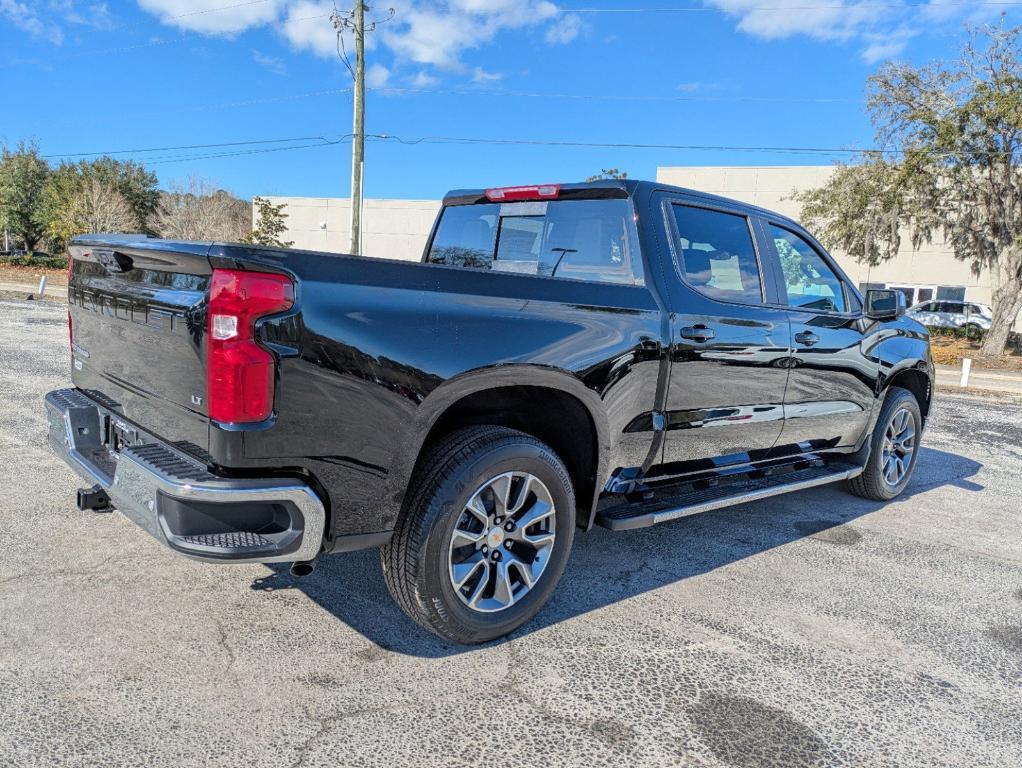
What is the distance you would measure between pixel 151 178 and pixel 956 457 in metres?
62.6

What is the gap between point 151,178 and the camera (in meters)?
58.5

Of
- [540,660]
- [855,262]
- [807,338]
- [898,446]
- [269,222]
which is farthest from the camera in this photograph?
[269,222]

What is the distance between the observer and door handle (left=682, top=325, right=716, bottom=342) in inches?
144

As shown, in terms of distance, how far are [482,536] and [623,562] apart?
4.47ft

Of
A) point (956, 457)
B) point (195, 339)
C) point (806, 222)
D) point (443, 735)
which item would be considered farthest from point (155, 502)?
point (806, 222)

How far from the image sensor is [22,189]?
2061 inches

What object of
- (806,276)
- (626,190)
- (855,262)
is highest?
(855,262)

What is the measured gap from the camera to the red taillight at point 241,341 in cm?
237

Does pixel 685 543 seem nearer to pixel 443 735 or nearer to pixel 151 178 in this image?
pixel 443 735

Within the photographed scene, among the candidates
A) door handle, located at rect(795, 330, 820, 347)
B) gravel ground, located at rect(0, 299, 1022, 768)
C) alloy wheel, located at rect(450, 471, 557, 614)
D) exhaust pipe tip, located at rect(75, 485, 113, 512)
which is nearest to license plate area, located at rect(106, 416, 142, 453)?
exhaust pipe tip, located at rect(75, 485, 113, 512)

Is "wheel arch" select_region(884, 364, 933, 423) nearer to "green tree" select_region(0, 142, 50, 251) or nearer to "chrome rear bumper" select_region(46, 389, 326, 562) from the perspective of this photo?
"chrome rear bumper" select_region(46, 389, 326, 562)

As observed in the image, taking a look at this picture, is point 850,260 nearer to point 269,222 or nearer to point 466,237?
point 269,222

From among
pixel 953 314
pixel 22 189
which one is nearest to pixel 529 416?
pixel 953 314

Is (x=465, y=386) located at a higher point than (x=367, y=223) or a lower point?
lower
